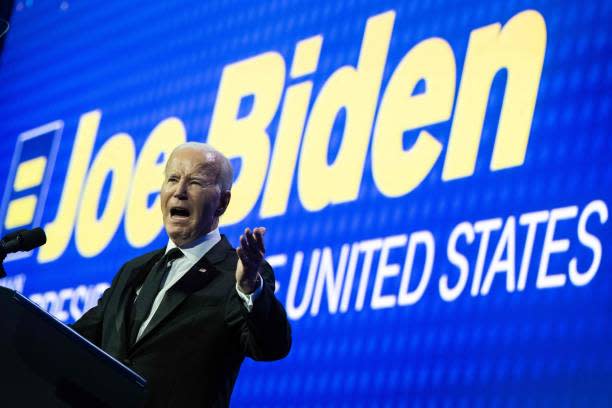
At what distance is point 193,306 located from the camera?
2367mm

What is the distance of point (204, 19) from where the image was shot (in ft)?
15.2

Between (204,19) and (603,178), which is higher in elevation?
(204,19)

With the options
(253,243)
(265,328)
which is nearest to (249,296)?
(265,328)

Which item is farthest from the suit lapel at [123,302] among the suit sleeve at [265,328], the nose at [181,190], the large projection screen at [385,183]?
the large projection screen at [385,183]

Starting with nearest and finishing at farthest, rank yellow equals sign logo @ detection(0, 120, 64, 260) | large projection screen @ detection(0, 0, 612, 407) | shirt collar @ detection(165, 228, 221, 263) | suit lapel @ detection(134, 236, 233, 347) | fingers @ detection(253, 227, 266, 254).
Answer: fingers @ detection(253, 227, 266, 254), suit lapel @ detection(134, 236, 233, 347), shirt collar @ detection(165, 228, 221, 263), large projection screen @ detection(0, 0, 612, 407), yellow equals sign logo @ detection(0, 120, 64, 260)

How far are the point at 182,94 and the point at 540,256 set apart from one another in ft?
6.44

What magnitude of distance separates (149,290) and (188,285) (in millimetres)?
105

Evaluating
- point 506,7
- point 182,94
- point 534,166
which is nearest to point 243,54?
point 182,94

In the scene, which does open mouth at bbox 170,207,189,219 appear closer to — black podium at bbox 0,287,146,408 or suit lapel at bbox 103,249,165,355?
suit lapel at bbox 103,249,165,355

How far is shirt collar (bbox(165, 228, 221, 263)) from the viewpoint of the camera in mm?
2490

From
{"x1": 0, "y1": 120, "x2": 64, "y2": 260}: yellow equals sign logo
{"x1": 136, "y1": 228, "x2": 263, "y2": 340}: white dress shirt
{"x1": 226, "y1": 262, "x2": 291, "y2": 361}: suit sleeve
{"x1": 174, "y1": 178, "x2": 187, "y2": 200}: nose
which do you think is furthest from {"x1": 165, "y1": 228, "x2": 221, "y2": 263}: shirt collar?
{"x1": 0, "y1": 120, "x2": 64, "y2": 260}: yellow equals sign logo

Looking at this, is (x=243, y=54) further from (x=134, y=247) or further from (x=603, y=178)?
(x=603, y=178)

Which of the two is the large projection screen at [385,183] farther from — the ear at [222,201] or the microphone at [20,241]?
the microphone at [20,241]

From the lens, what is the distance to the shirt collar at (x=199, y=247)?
2490mm
